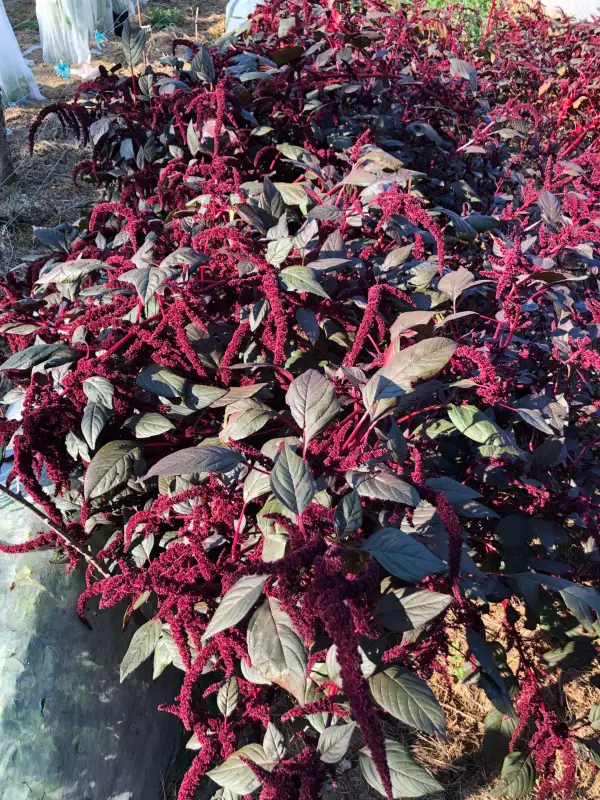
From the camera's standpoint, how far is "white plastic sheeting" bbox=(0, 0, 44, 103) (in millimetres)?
5129

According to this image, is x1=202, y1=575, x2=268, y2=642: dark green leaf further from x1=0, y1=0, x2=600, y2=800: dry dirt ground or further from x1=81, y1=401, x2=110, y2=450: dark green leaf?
x1=0, y1=0, x2=600, y2=800: dry dirt ground

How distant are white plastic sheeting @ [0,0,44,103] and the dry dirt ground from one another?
166mm

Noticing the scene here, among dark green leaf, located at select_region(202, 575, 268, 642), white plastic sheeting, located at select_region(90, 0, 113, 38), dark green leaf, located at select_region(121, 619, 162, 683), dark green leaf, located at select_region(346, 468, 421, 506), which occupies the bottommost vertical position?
dark green leaf, located at select_region(121, 619, 162, 683)

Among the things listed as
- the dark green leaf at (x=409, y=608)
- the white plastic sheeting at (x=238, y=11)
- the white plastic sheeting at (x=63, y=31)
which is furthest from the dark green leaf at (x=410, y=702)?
the white plastic sheeting at (x=63, y=31)

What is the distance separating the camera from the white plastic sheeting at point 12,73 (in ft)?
16.8

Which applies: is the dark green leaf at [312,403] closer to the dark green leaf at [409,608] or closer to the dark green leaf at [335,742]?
the dark green leaf at [409,608]

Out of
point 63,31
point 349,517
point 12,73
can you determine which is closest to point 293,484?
point 349,517

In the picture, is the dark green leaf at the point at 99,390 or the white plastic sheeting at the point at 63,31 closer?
the dark green leaf at the point at 99,390

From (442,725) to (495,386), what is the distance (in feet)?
1.82

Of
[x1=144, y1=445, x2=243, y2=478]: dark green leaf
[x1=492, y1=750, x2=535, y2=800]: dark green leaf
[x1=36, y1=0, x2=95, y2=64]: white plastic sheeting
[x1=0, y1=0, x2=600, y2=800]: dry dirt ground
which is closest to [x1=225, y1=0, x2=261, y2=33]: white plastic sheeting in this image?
[x1=0, y1=0, x2=600, y2=800]: dry dirt ground

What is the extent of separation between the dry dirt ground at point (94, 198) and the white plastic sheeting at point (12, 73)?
0.17 m

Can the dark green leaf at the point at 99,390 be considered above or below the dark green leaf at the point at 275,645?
above

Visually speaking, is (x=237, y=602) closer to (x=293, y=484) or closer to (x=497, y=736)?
(x=293, y=484)

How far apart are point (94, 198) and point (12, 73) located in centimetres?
393
